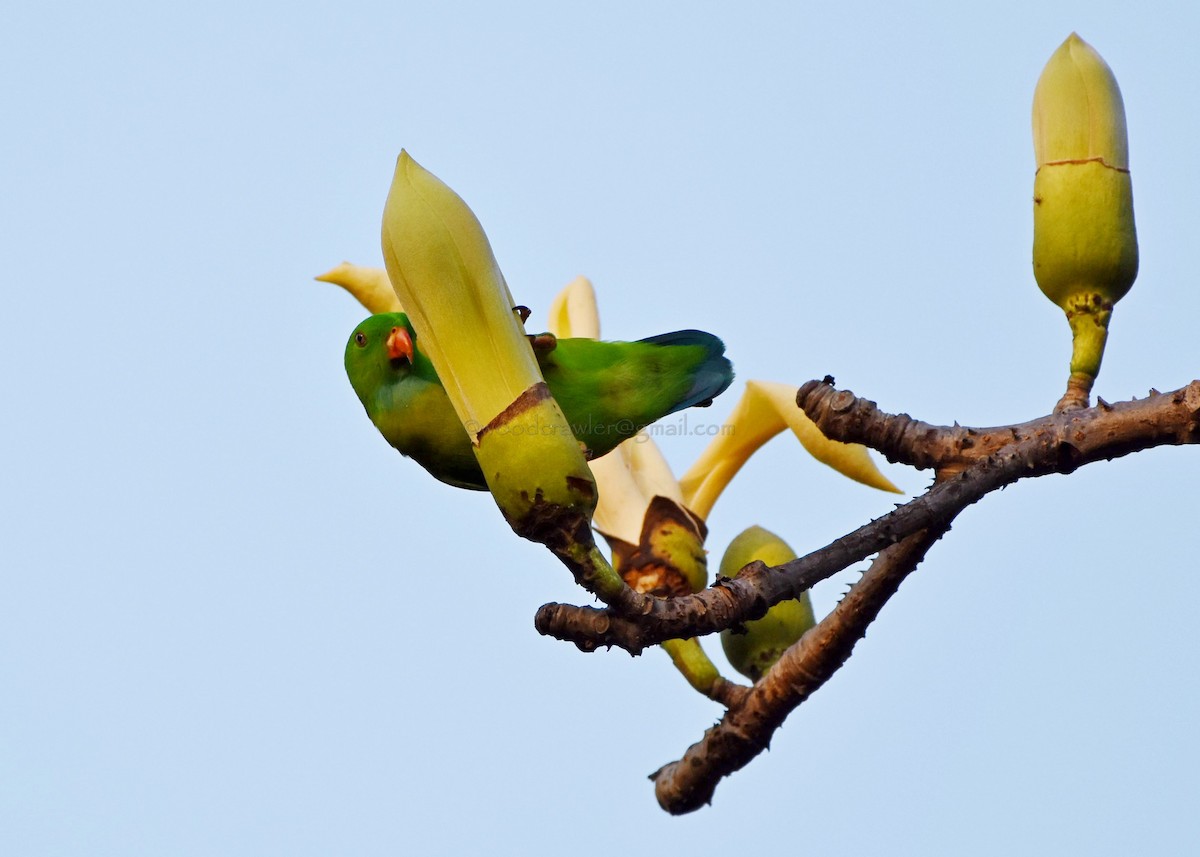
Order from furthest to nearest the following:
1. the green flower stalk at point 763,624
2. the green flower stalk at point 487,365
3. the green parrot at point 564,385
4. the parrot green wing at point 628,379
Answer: the green flower stalk at point 763,624, the parrot green wing at point 628,379, the green parrot at point 564,385, the green flower stalk at point 487,365

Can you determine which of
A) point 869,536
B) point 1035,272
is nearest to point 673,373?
point 1035,272

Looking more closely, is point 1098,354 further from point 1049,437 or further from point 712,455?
point 712,455

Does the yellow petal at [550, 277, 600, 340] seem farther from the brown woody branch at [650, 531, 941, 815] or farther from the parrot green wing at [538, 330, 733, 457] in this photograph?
the brown woody branch at [650, 531, 941, 815]

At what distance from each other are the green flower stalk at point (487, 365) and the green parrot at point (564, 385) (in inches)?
28.2

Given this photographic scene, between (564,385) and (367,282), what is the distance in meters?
1.03

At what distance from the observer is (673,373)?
118 inches

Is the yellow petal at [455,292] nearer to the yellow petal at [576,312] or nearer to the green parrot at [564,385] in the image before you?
the green parrot at [564,385]

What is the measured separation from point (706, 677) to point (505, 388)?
1.54 metres

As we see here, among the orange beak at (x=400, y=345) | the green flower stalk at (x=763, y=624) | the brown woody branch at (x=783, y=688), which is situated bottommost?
the brown woody branch at (x=783, y=688)

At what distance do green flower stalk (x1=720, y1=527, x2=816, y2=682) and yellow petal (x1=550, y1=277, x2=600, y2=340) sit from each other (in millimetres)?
932

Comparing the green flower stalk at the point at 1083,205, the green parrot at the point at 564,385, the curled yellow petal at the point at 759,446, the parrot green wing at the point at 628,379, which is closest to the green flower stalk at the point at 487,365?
the green parrot at the point at 564,385

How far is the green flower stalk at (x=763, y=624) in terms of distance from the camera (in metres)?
3.36

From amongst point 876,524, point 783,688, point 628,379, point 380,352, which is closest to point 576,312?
point 628,379

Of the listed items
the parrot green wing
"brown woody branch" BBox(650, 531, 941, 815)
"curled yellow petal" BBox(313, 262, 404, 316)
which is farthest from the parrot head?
"brown woody branch" BBox(650, 531, 941, 815)
